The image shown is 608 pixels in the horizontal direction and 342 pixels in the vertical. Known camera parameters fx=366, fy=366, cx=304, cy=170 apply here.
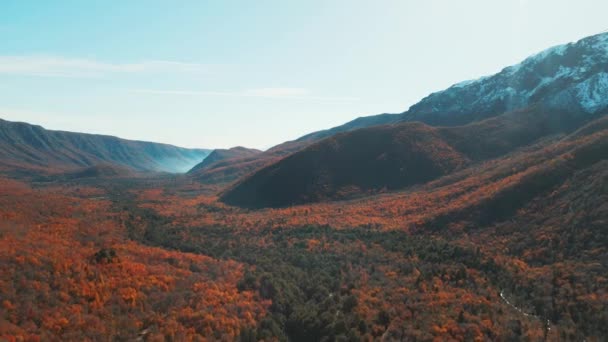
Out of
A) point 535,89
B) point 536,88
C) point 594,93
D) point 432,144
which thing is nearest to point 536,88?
point 536,88

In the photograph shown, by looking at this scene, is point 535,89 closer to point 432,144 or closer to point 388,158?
point 432,144

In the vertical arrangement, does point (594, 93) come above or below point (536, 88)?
below

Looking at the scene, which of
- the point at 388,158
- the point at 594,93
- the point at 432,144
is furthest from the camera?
the point at 432,144

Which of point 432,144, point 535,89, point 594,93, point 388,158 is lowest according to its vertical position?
point 388,158

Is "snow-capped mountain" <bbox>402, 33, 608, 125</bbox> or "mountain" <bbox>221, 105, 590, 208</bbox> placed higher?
"snow-capped mountain" <bbox>402, 33, 608, 125</bbox>

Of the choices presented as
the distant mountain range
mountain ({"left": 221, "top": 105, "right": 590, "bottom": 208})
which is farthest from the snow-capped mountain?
mountain ({"left": 221, "top": 105, "right": 590, "bottom": 208})

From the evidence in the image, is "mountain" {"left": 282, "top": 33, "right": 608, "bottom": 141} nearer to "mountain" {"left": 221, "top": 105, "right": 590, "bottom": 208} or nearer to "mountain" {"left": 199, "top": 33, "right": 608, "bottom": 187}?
"mountain" {"left": 199, "top": 33, "right": 608, "bottom": 187}

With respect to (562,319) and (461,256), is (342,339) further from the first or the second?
(461,256)
